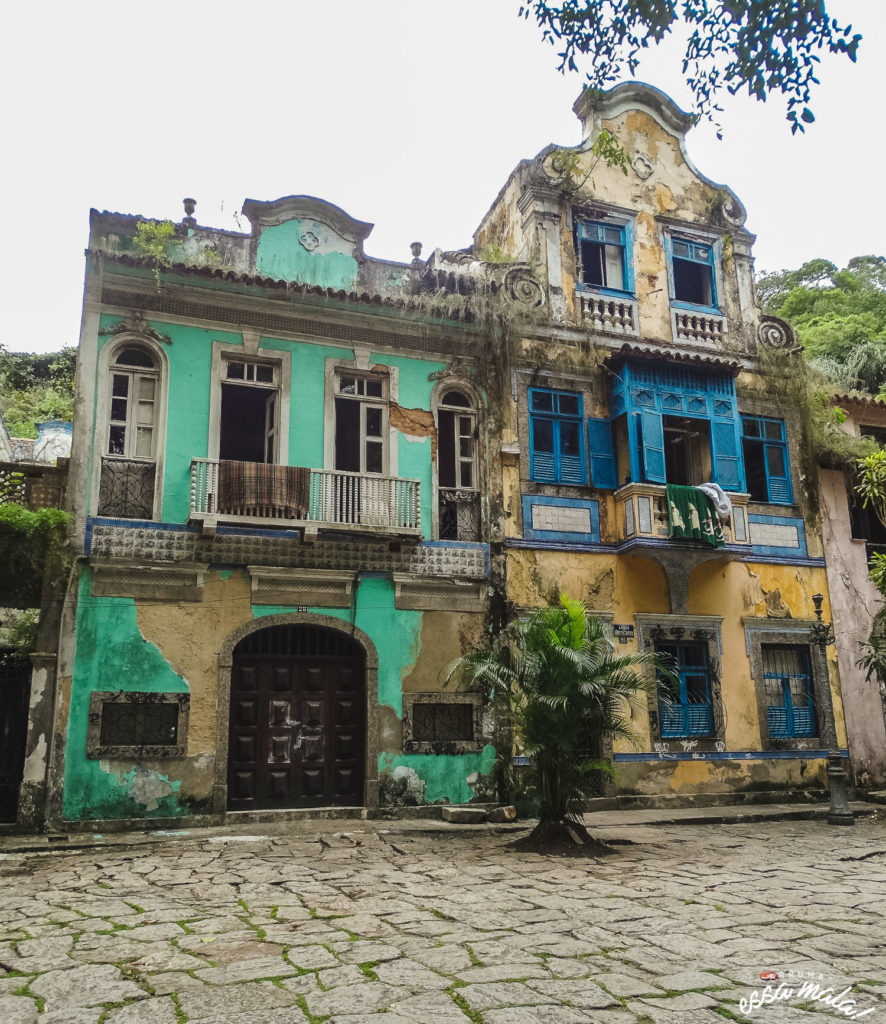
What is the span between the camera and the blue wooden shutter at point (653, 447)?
13984 mm

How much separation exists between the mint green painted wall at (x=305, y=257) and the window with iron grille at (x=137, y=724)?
21.2 feet

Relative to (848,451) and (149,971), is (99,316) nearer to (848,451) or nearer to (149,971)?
(149,971)

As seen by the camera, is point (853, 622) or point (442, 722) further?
point (853, 622)

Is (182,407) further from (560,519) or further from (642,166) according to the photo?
(642,166)

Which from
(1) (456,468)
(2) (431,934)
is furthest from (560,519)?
(2) (431,934)

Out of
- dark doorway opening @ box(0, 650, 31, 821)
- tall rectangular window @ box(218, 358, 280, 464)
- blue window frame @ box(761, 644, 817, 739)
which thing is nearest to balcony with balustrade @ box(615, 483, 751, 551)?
blue window frame @ box(761, 644, 817, 739)

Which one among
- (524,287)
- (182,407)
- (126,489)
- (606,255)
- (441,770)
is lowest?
(441,770)

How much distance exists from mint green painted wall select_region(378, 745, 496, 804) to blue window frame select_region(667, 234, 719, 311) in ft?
29.9

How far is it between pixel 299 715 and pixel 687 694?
611 cm

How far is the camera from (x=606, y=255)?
15.7 meters

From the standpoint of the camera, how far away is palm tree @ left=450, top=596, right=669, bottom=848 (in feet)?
30.5

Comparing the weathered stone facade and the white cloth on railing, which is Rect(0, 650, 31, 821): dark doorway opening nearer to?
the weathered stone facade

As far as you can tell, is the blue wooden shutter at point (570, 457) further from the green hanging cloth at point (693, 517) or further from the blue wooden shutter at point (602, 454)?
the green hanging cloth at point (693, 517)

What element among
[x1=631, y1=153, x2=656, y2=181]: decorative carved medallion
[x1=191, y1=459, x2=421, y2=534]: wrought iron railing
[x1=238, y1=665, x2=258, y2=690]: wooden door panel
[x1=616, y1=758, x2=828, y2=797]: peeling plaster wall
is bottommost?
[x1=616, y1=758, x2=828, y2=797]: peeling plaster wall
